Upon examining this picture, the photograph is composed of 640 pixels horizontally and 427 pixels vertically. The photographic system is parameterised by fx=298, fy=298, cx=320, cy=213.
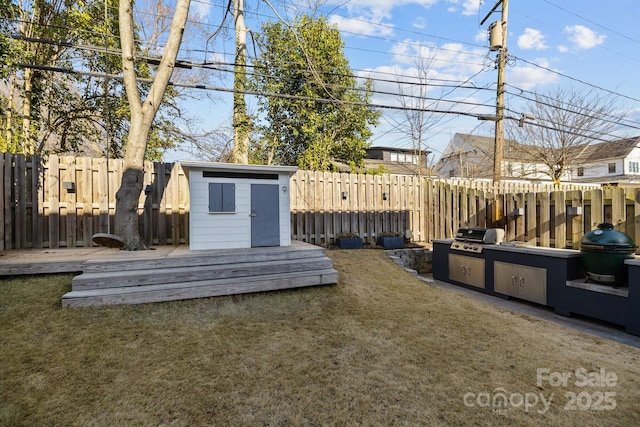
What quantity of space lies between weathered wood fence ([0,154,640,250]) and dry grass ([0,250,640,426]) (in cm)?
227

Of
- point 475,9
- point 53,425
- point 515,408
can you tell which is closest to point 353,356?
point 515,408

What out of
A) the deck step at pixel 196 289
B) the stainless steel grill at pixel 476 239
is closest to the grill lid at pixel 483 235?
the stainless steel grill at pixel 476 239

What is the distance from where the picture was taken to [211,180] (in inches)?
212

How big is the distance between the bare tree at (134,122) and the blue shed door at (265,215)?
1977 mm

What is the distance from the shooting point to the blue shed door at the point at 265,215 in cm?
572

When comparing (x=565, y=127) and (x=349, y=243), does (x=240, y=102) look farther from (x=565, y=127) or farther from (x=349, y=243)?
(x=565, y=127)

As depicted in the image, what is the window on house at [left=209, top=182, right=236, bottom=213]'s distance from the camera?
541 centimetres

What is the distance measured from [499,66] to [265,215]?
8.65 m

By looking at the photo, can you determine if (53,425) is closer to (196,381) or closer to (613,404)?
(196,381)

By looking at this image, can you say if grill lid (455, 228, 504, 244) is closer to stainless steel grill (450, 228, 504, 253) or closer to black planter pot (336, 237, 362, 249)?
stainless steel grill (450, 228, 504, 253)

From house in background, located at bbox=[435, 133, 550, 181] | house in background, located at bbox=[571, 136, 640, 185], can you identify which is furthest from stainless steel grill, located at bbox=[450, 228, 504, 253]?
house in background, located at bbox=[571, 136, 640, 185]

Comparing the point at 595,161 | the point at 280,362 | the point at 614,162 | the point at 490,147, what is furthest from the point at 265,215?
the point at 614,162

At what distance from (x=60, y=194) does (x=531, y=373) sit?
26.6 feet

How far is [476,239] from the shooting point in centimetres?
631
